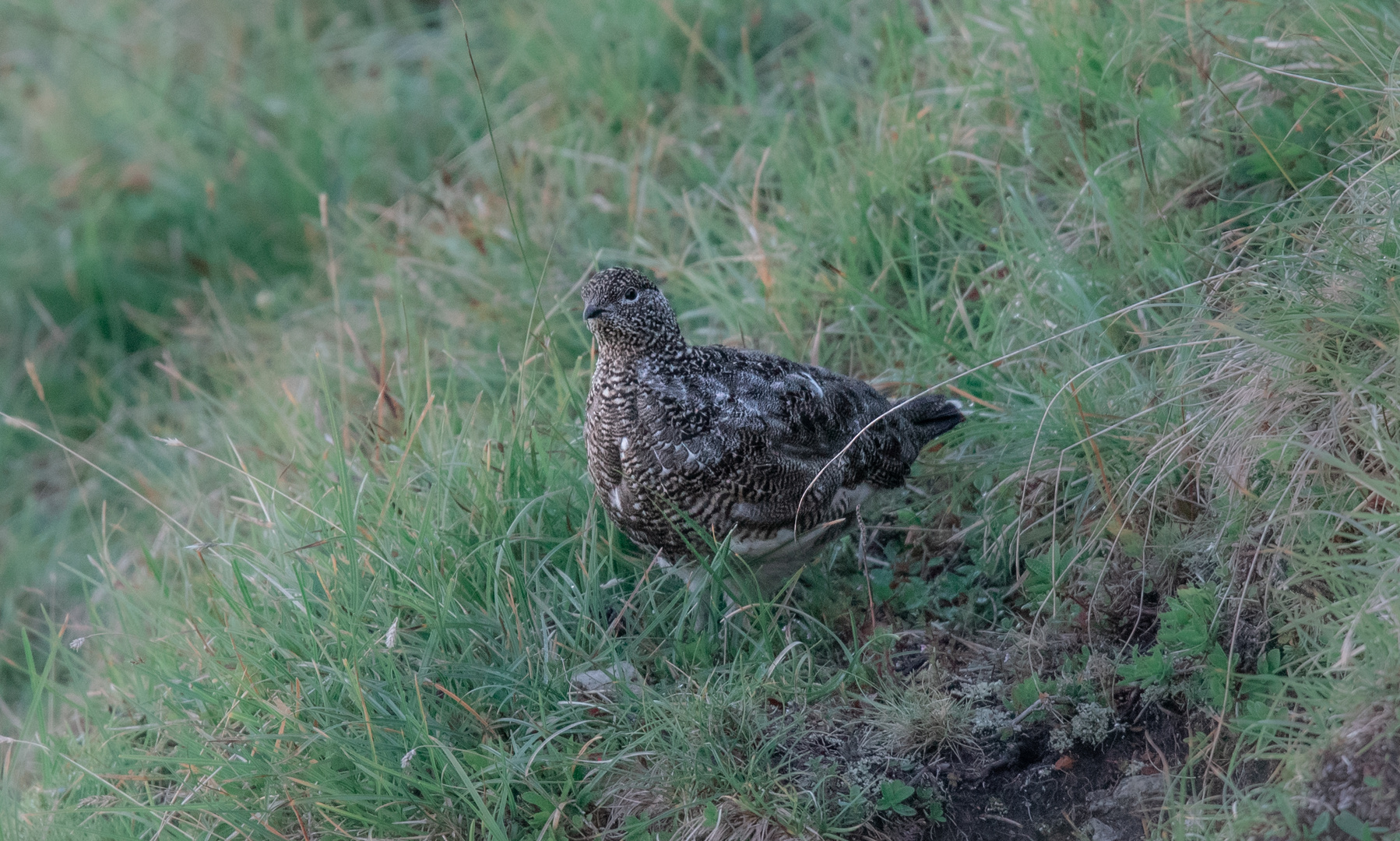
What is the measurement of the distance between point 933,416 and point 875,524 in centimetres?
41

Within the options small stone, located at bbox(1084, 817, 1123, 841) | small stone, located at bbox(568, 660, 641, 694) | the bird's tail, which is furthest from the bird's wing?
small stone, located at bbox(1084, 817, 1123, 841)

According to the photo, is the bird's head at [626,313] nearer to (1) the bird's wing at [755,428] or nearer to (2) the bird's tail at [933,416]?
(1) the bird's wing at [755,428]

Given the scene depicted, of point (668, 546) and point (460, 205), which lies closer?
point (668, 546)

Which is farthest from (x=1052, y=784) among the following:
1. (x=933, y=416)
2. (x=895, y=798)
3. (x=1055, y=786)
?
(x=933, y=416)

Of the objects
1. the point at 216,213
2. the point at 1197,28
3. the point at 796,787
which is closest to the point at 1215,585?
the point at 796,787

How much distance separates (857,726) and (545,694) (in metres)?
0.85

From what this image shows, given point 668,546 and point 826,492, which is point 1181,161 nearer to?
point 826,492

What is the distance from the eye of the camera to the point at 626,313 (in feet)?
10.5

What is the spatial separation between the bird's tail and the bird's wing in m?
0.19

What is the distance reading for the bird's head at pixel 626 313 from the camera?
317 cm

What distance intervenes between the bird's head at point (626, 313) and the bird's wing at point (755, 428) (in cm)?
10

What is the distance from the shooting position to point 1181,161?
3738mm

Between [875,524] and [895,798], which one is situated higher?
[875,524]

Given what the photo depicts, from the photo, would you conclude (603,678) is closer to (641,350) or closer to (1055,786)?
(641,350)
